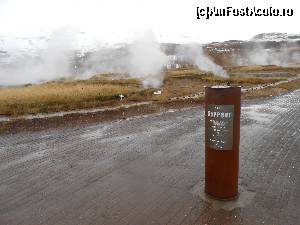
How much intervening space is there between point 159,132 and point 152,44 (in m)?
28.4

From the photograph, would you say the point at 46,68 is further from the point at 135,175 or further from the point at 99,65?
the point at 135,175

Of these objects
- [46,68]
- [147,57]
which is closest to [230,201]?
[147,57]

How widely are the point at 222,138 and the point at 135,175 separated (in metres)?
2.21

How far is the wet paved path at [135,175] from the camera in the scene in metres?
4.96

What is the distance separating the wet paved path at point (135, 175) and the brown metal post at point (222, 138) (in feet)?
1.29

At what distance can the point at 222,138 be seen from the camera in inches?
204

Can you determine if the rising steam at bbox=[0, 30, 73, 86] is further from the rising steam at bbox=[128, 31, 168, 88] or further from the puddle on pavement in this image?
the puddle on pavement

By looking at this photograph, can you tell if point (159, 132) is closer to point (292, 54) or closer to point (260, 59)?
point (260, 59)

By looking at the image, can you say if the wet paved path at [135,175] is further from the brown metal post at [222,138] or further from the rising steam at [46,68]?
the rising steam at [46,68]

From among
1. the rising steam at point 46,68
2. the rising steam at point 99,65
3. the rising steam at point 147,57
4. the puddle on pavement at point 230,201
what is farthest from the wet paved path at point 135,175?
the rising steam at point 46,68

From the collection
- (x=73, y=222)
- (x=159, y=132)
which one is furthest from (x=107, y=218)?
(x=159, y=132)

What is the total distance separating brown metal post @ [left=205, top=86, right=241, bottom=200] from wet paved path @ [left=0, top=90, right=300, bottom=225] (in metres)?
0.39

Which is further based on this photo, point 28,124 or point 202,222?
point 28,124

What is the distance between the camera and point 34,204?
542 cm
